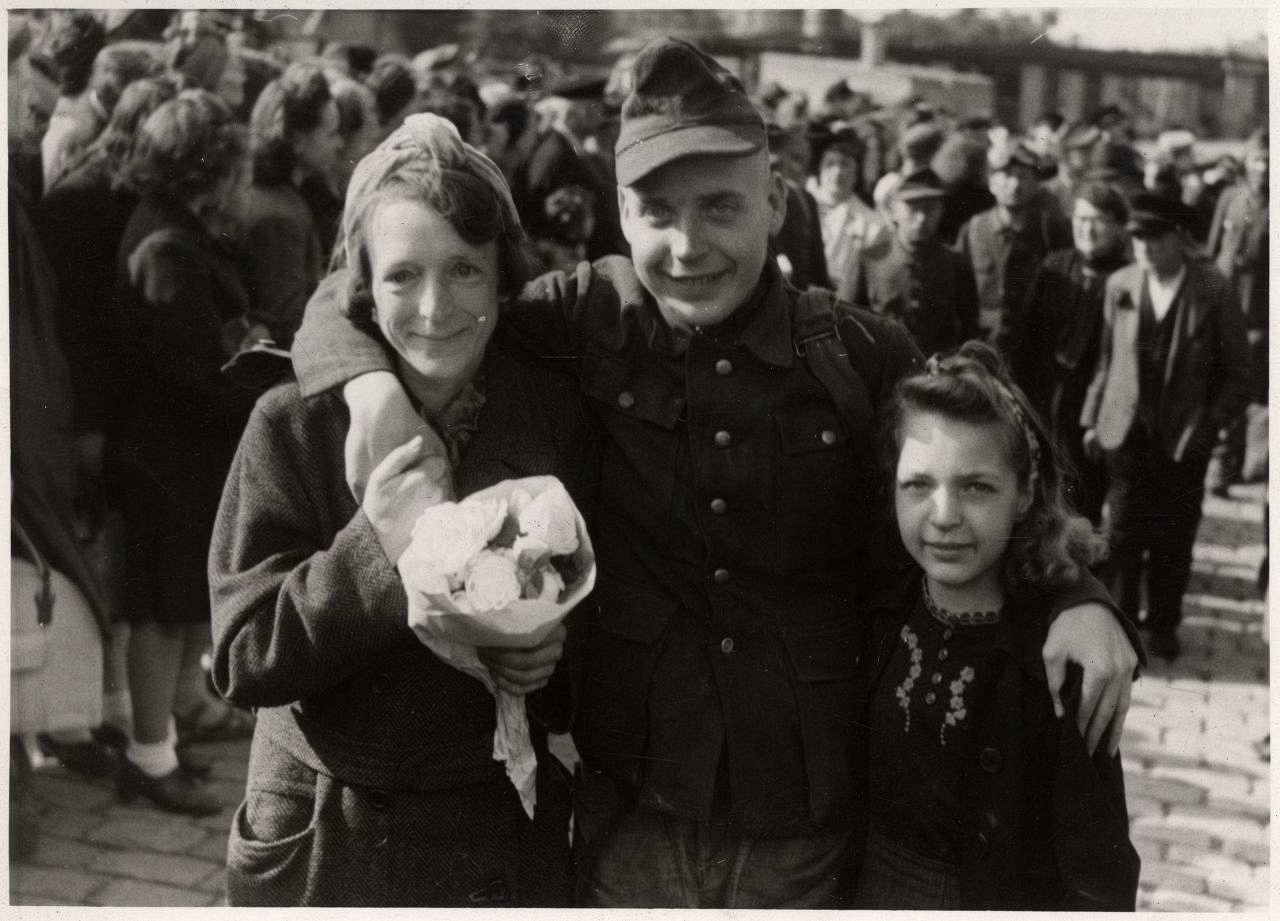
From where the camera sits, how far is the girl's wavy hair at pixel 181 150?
4367 mm

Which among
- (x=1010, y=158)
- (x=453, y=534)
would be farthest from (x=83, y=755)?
(x=1010, y=158)

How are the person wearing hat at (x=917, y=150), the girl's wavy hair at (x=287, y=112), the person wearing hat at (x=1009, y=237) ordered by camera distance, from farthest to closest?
the person wearing hat at (x=917, y=150) < the person wearing hat at (x=1009, y=237) < the girl's wavy hair at (x=287, y=112)

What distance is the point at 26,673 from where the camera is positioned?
3.46 m

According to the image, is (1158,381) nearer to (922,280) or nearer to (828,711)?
(922,280)

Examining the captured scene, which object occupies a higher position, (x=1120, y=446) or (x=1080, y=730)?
(x=1080, y=730)

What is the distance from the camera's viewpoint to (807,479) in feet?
8.55

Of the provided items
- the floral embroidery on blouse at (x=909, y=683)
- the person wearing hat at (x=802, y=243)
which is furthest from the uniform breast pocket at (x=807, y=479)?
the person wearing hat at (x=802, y=243)

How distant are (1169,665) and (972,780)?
4.27 meters

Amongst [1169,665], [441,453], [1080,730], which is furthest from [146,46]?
[1169,665]

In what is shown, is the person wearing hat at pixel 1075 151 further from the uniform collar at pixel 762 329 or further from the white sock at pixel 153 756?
the uniform collar at pixel 762 329

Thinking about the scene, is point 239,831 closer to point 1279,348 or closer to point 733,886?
point 733,886

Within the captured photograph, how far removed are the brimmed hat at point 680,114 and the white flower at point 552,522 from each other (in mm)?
614

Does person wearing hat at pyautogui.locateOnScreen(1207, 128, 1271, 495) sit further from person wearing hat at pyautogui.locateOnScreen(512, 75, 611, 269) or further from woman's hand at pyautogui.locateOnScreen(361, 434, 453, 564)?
woman's hand at pyautogui.locateOnScreen(361, 434, 453, 564)

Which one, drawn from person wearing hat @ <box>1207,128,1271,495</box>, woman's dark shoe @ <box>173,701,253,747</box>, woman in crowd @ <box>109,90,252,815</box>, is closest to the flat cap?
person wearing hat @ <box>1207,128,1271,495</box>
